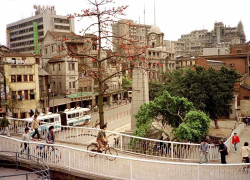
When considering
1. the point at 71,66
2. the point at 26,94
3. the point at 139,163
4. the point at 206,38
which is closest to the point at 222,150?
the point at 139,163

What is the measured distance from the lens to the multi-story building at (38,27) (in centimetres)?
7431

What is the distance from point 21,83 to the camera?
3747cm

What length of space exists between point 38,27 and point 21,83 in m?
42.8

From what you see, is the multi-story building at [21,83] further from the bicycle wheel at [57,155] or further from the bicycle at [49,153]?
the bicycle wheel at [57,155]

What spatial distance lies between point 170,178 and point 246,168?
9.04ft

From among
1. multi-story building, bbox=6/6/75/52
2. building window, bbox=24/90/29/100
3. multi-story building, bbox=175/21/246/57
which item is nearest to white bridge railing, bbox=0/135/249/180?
building window, bbox=24/90/29/100

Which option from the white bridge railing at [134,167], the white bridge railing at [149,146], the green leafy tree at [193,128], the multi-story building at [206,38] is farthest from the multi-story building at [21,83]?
the multi-story building at [206,38]

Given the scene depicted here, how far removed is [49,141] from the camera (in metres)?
12.9

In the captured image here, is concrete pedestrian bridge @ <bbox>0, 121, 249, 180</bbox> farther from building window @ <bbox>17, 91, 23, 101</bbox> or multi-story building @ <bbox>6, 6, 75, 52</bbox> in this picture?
multi-story building @ <bbox>6, 6, 75, 52</bbox>

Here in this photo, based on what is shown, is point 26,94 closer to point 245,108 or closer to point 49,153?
point 49,153

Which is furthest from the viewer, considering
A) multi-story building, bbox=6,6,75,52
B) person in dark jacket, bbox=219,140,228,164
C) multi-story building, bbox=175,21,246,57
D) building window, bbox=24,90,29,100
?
multi-story building, bbox=175,21,246,57

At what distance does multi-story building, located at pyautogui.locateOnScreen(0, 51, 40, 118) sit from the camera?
1419 inches

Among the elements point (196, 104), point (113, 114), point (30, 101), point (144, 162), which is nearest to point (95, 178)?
point (144, 162)

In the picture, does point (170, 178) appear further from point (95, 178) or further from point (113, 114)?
point (113, 114)
